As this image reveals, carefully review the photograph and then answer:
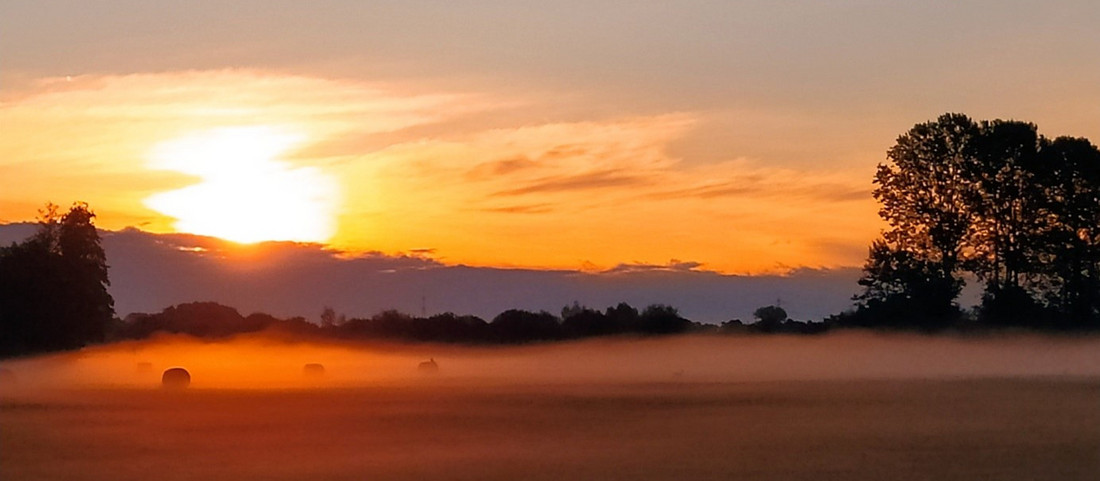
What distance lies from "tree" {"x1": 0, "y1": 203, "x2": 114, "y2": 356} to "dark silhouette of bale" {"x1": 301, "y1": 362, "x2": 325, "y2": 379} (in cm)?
1285

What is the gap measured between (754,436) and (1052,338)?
50.2m

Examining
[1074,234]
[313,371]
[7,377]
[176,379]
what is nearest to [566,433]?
[176,379]

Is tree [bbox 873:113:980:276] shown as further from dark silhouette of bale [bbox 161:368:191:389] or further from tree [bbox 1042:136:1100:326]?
dark silhouette of bale [bbox 161:368:191:389]

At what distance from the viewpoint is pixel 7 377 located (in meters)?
73.6

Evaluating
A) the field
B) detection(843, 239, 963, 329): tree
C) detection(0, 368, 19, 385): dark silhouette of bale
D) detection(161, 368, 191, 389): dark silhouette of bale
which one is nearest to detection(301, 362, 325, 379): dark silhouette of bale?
detection(161, 368, 191, 389): dark silhouette of bale

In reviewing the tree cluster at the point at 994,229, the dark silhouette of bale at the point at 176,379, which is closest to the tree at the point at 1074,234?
the tree cluster at the point at 994,229

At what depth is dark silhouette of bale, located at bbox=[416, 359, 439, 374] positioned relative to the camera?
85.4 m

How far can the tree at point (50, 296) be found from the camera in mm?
82125

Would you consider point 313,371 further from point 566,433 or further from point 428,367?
point 566,433

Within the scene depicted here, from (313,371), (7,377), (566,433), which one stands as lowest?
(566,433)

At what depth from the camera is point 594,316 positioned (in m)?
107

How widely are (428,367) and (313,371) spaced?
28.1ft

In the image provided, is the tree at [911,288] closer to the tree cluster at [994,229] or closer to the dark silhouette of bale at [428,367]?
the tree cluster at [994,229]

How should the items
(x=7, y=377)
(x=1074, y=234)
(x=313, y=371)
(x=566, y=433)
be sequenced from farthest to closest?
(x=313, y=371) → (x=1074, y=234) → (x=7, y=377) → (x=566, y=433)
